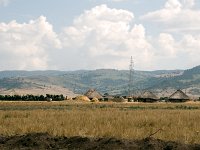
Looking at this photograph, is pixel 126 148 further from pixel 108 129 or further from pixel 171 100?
pixel 171 100

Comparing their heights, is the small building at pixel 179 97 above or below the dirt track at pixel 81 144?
above

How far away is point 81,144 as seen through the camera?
1545 cm

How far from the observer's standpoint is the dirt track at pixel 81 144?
1455cm

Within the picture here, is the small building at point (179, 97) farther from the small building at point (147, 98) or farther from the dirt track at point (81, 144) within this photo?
the dirt track at point (81, 144)

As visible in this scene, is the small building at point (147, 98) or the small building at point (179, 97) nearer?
the small building at point (179, 97)

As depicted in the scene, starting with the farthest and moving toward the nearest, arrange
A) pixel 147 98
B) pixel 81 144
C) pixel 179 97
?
pixel 147 98 → pixel 179 97 → pixel 81 144

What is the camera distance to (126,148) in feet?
47.5

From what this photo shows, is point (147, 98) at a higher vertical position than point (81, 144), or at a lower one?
higher

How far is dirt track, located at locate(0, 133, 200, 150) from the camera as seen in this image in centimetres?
1455

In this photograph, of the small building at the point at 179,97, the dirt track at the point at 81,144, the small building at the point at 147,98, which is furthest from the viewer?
the small building at the point at 147,98

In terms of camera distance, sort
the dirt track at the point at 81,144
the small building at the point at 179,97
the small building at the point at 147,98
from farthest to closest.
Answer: the small building at the point at 147,98
the small building at the point at 179,97
the dirt track at the point at 81,144

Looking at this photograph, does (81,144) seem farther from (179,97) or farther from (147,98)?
(147,98)

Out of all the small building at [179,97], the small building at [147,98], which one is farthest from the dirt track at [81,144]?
the small building at [179,97]

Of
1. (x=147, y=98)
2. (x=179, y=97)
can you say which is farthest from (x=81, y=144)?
(x=147, y=98)
